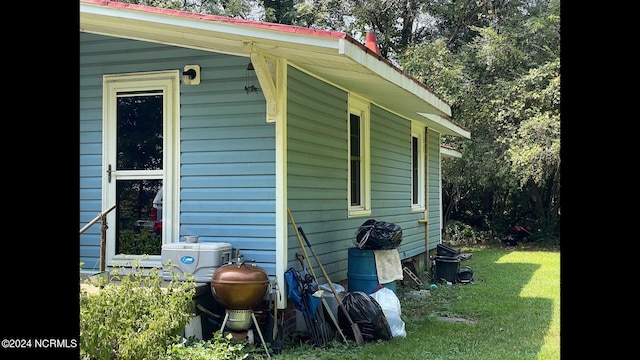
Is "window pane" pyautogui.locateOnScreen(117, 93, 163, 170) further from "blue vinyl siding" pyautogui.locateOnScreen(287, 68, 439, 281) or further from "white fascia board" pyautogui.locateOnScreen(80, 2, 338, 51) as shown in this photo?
"blue vinyl siding" pyautogui.locateOnScreen(287, 68, 439, 281)

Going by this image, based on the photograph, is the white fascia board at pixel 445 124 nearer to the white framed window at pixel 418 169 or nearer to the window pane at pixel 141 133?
Result: the white framed window at pixel 418 169

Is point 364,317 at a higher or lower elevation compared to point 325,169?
lower

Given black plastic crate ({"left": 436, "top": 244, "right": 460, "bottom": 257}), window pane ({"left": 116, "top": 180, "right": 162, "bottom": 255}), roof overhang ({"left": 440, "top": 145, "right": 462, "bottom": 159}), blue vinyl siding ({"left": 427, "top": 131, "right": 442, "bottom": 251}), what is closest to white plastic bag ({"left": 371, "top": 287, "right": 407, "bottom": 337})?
window pane ({"left": 116, "top": 180, "right": 162, "bottom": 255})

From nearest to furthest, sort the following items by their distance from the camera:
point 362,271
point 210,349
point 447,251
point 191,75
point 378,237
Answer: point 210,349, point 191,75, point 378,237, point 362,271, point 447,251

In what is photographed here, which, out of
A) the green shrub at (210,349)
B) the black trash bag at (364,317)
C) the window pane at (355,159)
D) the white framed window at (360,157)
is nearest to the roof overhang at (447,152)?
the white framed window at (360,157)

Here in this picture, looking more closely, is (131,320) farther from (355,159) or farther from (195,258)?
(355,159)

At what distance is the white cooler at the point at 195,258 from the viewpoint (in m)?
4.92

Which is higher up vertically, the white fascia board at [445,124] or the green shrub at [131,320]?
the white fascia board at [445,124]

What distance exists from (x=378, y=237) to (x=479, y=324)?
60.2 inches

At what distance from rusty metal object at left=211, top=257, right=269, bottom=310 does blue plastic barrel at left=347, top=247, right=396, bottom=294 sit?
1.68m

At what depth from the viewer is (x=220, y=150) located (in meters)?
5.25

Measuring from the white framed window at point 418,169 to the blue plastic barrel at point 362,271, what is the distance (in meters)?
4.18

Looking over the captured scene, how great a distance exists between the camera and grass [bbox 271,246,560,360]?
5066 millimetres

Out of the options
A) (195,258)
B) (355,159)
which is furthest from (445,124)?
(195,258)
